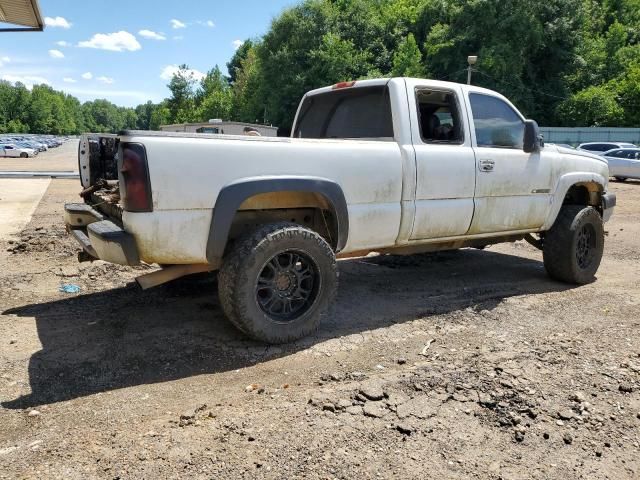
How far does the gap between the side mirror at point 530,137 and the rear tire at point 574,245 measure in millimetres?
1062

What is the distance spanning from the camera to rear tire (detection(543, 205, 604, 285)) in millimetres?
5867

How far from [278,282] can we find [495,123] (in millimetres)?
2826

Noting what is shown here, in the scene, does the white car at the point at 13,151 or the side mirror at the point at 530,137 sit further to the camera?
the white car at the point at 13,151

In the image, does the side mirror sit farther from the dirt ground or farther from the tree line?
the tree line

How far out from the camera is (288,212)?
4.32 m

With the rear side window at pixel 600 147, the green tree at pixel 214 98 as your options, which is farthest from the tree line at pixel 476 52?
the rear side window at pixel 600 147

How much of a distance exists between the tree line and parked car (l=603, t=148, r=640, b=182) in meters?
18.6

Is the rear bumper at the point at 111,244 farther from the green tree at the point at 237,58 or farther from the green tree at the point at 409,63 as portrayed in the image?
the green tree at the point at 237,58

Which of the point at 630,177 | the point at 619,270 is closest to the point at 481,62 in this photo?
the point at 630,177

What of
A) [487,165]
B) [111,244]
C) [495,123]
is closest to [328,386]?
[111,244]

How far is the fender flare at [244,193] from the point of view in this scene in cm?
360

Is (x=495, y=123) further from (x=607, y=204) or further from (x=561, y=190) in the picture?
(x=607, y=204)

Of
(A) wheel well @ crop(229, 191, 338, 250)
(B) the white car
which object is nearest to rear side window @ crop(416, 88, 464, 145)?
(A) wheel well @ crop(229, 191, 338, 250)

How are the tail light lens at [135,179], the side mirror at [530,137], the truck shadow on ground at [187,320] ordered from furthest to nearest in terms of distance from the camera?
1. the side mirror at [530,137]
2. the truck shadow on ground at [187,320]
3. the tail light lens at [135,179]
